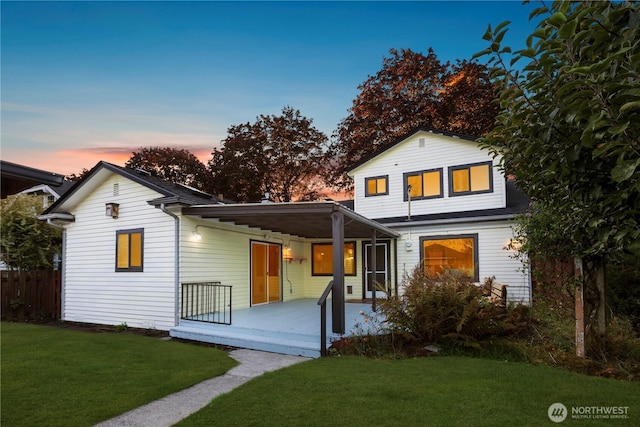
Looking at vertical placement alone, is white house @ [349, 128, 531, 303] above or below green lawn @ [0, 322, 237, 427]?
above

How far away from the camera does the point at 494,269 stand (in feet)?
38.3

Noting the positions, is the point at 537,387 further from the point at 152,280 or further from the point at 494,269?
the point at 152,280

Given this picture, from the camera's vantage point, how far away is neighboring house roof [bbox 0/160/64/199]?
2.86m

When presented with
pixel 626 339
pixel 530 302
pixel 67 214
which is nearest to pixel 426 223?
pixel 530 302

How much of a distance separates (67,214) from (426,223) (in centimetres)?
1028

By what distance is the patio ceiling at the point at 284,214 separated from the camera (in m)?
7.93

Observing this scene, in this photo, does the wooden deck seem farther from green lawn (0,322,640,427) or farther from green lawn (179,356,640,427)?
green lawn (179,356,640,427)

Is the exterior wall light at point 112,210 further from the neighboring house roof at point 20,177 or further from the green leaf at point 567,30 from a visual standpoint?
the green leaf at point 567,30

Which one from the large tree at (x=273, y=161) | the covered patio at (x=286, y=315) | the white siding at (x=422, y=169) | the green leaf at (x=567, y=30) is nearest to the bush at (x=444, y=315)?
the covered patio at (x=286, y=315)

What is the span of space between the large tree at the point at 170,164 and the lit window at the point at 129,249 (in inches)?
766

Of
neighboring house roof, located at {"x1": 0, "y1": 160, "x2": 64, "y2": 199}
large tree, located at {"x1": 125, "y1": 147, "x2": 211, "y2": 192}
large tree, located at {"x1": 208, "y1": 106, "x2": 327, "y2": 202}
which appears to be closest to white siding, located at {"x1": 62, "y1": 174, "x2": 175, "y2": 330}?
neighboring house roof, located at {"x1": 0, "y1": 160, "x2": 64, "y2": 199}

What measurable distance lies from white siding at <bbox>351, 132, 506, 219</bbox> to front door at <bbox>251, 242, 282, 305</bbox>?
3.60 meters

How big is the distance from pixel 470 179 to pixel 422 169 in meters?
1.58

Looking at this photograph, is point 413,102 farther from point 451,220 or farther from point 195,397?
point 195,397
